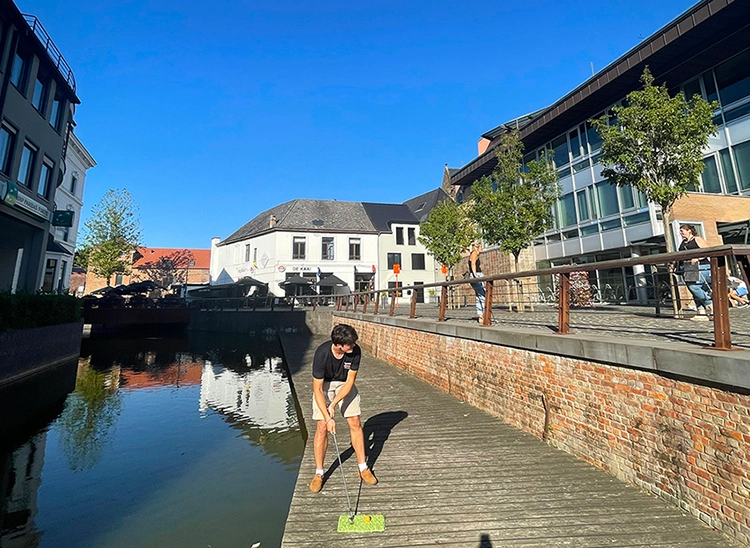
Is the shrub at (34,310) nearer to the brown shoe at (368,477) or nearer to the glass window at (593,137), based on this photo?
the brown shoe at (368,477)

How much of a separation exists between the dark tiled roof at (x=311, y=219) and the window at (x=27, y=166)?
20.6 m

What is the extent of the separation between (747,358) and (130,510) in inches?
248

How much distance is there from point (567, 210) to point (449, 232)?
660 cm

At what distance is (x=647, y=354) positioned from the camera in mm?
3398

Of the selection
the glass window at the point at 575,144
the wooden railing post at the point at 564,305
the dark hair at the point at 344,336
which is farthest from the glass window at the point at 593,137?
the dark hair at the point at 344,336

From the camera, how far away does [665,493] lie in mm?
3242

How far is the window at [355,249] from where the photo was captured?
36656 millimetres

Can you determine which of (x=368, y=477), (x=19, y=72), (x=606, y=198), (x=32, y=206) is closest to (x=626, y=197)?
(x=606, y=198)

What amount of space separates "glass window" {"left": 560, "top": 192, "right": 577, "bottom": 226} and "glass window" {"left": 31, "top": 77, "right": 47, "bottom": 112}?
82.3 ft

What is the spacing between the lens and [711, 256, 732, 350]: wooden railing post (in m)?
3.05

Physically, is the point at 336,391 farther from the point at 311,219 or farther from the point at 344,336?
the point at 311,219

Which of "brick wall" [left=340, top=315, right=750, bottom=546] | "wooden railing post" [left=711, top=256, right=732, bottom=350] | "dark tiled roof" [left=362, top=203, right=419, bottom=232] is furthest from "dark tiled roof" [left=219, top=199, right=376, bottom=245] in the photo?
"wooden railing post" [left=711, top=256, right=732, bottom=350]

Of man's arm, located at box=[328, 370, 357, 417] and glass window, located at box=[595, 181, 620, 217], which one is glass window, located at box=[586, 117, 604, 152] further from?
man's arm, located at box=[328, 370, 357, 417]

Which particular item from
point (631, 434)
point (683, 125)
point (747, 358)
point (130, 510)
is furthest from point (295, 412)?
point (683, 125)
